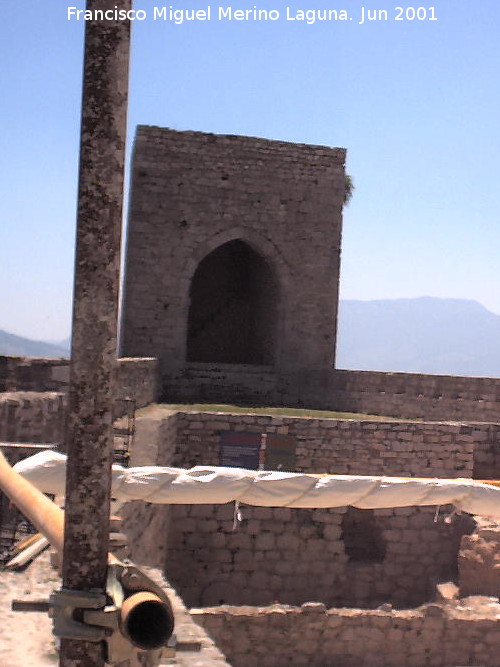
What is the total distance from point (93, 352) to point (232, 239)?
1497cm

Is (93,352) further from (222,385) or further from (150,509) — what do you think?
(222,385)

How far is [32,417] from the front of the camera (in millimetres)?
7965

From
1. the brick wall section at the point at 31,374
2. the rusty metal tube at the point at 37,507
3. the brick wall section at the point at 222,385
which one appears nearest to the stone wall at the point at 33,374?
the brick wall section at the point at 31,374

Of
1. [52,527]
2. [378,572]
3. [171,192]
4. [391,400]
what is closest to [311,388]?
[391,400]

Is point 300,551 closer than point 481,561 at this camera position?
No

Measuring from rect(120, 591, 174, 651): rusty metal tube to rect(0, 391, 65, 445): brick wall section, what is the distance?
15.9ft

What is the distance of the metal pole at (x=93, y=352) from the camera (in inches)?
119

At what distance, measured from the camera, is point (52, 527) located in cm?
358

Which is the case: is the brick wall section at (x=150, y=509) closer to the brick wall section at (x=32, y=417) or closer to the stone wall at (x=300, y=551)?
the stone wall at (x=300, y=551)

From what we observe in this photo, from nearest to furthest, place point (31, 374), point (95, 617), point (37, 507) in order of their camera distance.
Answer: point (95, 617)
point (37, 507)
point (31, 374)

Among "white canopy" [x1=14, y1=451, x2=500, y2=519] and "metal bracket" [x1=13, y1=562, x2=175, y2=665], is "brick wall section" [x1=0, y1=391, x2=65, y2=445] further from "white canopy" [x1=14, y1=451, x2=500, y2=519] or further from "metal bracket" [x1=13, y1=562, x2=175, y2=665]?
"metal bracket" [x1=13, y1=562, x2=175, y2=665]

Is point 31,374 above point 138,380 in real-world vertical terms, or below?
above

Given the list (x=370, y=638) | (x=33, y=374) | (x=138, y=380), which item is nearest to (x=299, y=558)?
(x=370, y=638)

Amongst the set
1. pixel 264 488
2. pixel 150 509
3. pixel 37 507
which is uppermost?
pixel 37 507
